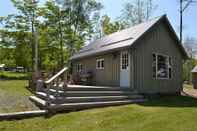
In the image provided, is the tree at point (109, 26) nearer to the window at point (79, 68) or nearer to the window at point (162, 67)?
the window at point (79, 68)

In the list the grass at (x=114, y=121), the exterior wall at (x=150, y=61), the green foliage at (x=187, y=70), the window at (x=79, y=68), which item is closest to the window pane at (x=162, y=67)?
the exterior wall at (x=150, y=61)

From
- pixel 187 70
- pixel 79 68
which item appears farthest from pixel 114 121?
pixel 187 70

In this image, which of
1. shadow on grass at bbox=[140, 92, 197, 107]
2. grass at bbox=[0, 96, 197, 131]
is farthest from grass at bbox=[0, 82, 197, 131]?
shadow on grass at bbox=[140, 92, 197, 107]

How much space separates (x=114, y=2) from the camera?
110 feet

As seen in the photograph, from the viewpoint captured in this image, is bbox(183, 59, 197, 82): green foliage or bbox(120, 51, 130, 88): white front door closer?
bbox(120, 51, 130, 88): white front door

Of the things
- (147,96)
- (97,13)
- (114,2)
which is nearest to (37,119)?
(147,96)

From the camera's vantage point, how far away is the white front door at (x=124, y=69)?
14.0 m

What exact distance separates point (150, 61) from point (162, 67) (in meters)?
1.30

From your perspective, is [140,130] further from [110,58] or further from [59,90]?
[110,58]

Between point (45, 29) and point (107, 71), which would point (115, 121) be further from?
point (45, 29)

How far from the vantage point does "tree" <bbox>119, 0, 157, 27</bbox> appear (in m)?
35.4

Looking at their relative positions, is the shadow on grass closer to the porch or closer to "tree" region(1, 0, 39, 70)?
the porch

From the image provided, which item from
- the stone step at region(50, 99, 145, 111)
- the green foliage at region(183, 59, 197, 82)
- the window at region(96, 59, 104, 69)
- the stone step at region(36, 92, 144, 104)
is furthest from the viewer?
the green foliage at region(183, 59, 197, 82)

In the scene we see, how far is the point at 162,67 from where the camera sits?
15.6 meters
